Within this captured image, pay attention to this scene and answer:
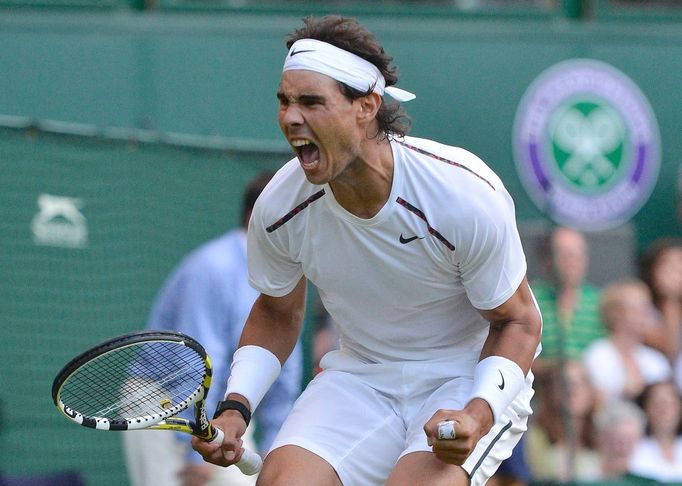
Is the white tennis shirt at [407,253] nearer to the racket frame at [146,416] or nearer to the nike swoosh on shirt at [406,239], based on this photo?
the nike swoosh on shirt at [406,239]

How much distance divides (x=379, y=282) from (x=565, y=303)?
13.5ft

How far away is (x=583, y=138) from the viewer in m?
10.5

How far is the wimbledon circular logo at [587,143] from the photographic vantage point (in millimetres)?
10359

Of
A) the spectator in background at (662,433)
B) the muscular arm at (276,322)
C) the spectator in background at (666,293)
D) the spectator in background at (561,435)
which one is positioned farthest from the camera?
the spectator in background at (666,293)

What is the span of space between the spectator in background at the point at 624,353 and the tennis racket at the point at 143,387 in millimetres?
4204

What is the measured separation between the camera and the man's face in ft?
14.7

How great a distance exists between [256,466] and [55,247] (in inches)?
132

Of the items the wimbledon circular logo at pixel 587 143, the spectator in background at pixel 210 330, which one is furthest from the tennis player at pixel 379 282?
the wimbledon circular logo at pixel 587 143

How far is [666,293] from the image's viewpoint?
30.4ft

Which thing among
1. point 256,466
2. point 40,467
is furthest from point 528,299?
point 40,467

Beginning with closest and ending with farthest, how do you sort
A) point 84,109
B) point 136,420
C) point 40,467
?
point 136,420, point 40,467, point 84,109

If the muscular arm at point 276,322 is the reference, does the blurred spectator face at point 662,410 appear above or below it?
below

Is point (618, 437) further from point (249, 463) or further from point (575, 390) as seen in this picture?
point (249, 463)

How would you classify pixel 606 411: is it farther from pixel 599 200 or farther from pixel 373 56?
pixel 373 56
